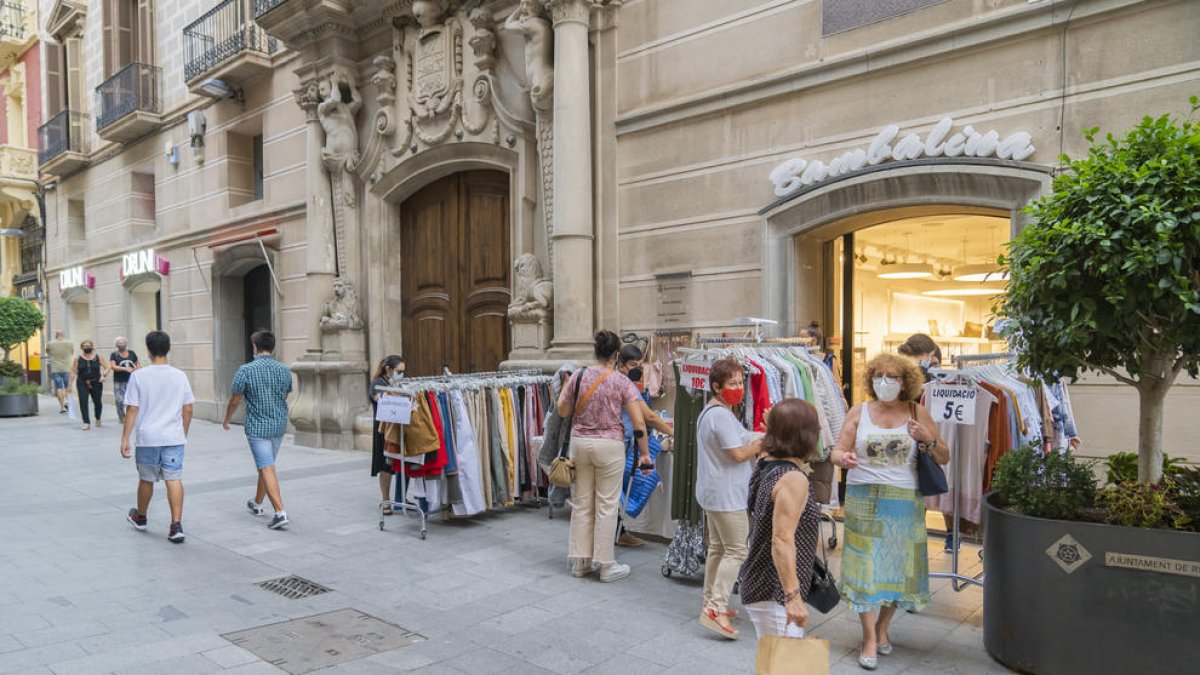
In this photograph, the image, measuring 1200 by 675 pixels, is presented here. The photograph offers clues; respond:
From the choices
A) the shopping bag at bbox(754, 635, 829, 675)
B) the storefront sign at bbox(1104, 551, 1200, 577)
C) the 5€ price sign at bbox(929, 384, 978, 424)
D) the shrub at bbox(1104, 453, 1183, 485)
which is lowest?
the storefront sign at bbox(1104, 551, 1200, 577)

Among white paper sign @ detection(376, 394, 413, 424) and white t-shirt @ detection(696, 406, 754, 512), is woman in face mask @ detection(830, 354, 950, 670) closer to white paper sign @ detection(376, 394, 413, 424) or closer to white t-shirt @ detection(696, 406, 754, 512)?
white t-shirt @ detection(696, 406, 754, 512)

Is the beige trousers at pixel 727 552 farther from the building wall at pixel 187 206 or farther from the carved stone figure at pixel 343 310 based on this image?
the building wall at pixel 187 206

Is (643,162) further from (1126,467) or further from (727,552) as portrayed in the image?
(1126,467)

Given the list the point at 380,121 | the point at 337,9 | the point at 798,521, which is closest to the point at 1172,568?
the point at 798,521

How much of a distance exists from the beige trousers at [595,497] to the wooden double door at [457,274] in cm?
530

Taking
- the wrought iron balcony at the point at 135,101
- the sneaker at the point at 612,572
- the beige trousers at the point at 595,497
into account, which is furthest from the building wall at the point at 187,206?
the sneaker at the point at 612,572

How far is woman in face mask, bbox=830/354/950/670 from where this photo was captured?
13.2 ft

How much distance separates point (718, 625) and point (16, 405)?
63.1 ft

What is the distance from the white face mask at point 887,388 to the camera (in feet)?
13.2

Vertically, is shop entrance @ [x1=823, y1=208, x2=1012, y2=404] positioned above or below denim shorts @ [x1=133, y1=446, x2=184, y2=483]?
above

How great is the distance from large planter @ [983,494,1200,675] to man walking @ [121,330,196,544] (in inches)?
250

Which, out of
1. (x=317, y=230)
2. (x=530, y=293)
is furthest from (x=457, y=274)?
(x=317, y=230)

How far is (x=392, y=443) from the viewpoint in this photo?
22.7 ft

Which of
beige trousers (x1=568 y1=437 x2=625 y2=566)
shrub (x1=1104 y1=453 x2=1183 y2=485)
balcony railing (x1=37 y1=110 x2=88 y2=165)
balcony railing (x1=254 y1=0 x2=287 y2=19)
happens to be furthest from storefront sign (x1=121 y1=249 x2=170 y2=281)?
shrub (x1=1104 y1=453 x2=1183 y2=485)
